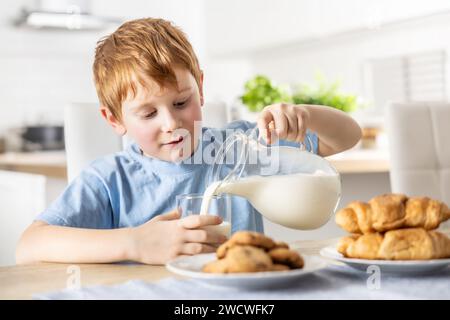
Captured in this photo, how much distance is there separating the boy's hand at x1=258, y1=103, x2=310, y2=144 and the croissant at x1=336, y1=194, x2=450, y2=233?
10.6 inches

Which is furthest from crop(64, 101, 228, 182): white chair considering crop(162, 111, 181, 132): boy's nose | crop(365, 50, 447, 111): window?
crop(365, 50, 447, 111): window

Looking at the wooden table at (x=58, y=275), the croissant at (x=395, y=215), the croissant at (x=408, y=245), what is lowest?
the wooden table at (x=58, y=275)

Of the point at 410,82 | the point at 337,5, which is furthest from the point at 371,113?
the point at 337,5

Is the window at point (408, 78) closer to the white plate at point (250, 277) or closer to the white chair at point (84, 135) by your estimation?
the white chair at point (84, 135)

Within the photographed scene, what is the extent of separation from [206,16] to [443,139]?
3.94m

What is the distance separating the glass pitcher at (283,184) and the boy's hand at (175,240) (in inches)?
1.2

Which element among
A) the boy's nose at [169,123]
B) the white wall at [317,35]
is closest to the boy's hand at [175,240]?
the boy's nose at [169,123]

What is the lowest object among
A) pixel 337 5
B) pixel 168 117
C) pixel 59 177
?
pixel 59 177

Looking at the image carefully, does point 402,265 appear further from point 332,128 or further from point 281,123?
point 332,128

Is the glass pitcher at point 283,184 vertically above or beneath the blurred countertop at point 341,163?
above

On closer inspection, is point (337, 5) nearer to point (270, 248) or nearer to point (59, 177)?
point (59, 177)

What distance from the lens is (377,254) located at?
2.44ft

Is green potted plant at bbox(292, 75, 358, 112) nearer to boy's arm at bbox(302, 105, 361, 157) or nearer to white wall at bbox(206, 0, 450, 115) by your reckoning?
white wall at bbox(206, 0, 450, 115)

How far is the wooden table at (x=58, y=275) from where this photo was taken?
77cm
